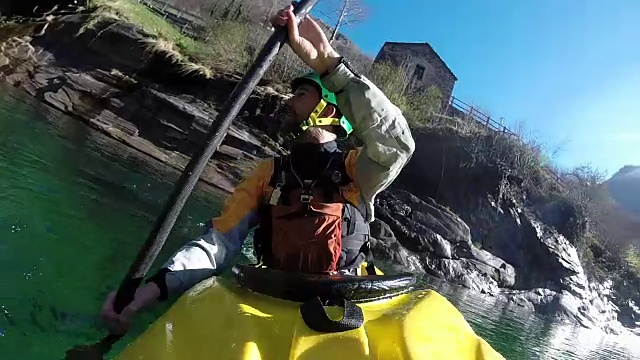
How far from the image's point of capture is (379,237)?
631 inches

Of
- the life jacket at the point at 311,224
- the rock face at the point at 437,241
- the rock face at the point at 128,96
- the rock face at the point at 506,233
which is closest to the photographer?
the life jacket at the point at 311,224

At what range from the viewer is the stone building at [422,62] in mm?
36094

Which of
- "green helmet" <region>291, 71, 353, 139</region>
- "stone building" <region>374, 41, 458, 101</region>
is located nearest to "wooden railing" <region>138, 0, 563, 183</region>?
"stone building" <region>374, 41, 458, 101</region>

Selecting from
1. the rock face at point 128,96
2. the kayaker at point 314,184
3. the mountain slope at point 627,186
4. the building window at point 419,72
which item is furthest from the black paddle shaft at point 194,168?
the mountain slope at point 627,186

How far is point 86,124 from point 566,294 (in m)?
20.4

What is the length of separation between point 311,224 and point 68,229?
352 centimetres

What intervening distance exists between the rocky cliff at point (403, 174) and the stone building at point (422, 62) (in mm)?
13814

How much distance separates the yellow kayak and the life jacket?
0.39 meters

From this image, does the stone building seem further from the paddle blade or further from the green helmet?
the paddle blade

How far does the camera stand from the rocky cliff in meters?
14.6

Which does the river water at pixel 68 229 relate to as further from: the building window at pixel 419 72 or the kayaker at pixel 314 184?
the building window at pixel 419 72

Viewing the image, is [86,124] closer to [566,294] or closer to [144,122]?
[144,122]

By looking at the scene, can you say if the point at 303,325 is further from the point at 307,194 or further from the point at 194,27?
the point at 194,27

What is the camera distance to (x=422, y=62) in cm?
3641
